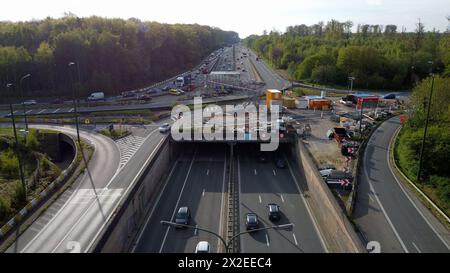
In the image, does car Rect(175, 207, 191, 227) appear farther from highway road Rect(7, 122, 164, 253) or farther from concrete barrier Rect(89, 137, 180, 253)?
highway road Rect(7, 122, 164, 253)

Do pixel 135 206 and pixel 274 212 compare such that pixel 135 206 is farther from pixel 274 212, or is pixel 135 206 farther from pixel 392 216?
pixel 392 216

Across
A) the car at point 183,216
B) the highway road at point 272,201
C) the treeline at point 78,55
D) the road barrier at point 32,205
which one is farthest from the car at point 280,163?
the treeline at point 78,55

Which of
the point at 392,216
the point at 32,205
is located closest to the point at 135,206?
the point at 32,205

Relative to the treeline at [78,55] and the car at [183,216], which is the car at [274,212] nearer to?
the car at [183,216]

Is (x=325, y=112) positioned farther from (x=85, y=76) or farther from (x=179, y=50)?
(x=179, y=50)

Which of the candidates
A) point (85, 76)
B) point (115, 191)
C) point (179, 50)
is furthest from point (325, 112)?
point (179, 50)
